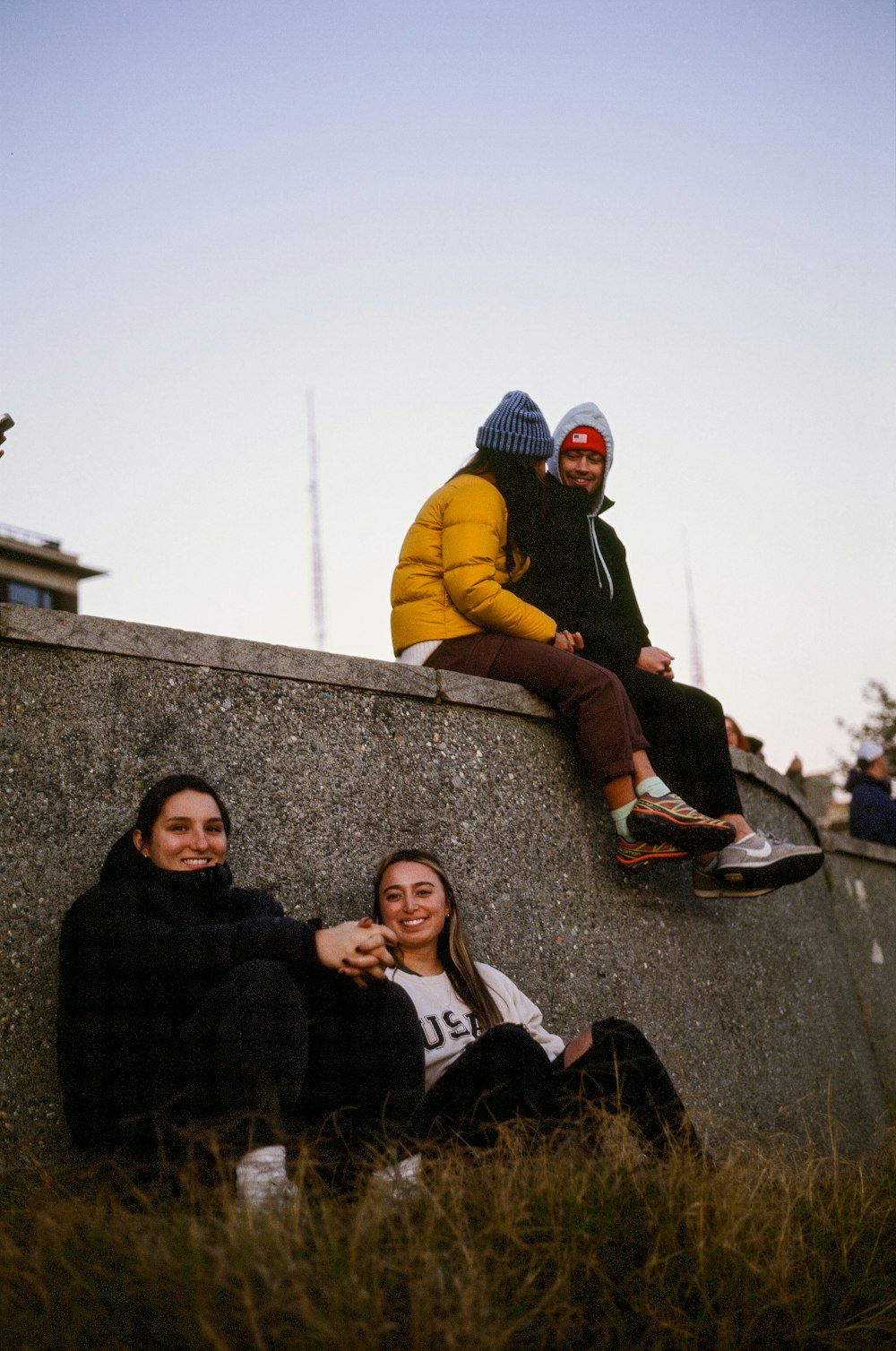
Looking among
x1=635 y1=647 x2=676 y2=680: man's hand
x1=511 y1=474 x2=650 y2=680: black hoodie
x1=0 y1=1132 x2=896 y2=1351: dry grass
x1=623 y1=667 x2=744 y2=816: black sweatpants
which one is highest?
x1=511 y1=474 x2=650 y2=680: black hoodie

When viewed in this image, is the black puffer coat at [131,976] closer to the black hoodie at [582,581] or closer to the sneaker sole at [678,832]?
the sneaker sole at [678,832]

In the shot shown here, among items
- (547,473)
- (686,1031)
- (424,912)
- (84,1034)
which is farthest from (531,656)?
(84,1034)

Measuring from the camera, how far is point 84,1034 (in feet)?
10.2

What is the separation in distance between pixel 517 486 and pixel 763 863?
1753mm

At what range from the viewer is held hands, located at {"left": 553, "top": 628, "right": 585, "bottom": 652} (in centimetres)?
507

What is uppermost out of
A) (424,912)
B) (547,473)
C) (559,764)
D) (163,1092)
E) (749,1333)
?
(547,473)

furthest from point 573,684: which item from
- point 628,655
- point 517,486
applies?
point 517,486

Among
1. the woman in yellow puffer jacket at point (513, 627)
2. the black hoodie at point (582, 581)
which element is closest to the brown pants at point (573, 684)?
the woman in yellow puffer jacket at point (513, 627)

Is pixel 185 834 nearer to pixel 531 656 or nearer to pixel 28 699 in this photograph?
pixel 28 699

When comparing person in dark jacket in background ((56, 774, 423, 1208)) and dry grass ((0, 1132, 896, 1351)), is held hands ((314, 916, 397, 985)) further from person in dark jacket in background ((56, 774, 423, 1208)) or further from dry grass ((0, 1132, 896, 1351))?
dry grass ((0, 1132, 896, 1351))

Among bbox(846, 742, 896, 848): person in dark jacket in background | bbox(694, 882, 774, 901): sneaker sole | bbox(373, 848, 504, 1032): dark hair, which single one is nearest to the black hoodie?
bbox(694, 882, 774, 901): sneaker sole

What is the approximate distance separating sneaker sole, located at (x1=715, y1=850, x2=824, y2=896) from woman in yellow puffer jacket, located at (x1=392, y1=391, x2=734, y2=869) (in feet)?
0.82

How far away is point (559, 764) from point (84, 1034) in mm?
2478

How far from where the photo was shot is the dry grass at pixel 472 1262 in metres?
2.04
